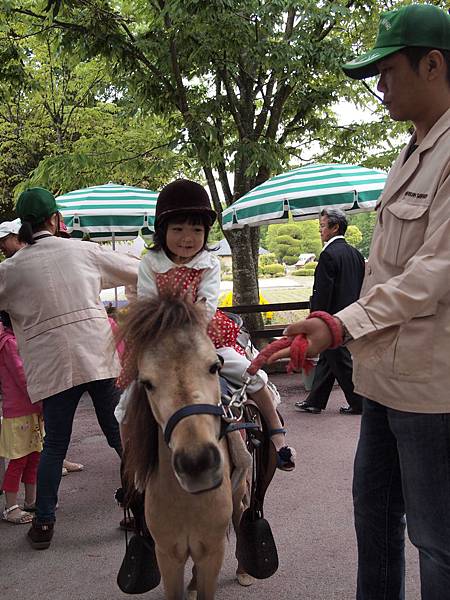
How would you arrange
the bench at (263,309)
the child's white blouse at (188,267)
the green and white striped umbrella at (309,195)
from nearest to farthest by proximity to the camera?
the child's white blouse at (188,267) → the green and white striped umbrella at (309,195) → the bench at (263,309)

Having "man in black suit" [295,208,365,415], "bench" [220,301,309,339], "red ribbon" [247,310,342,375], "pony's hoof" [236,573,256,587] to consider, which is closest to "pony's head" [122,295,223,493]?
"red ribbon" [247,310,342,375]

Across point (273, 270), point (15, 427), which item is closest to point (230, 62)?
point (15, 427)

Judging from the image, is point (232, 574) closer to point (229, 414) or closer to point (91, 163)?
point (229, 414)

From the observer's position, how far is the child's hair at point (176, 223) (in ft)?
10.2

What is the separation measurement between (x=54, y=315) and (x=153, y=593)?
72.7 inches

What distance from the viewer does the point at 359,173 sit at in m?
8.49

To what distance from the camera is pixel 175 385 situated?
6.67ft

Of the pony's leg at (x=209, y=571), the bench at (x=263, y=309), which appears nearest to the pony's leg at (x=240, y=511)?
the pony's leg at (x=209, y=571)

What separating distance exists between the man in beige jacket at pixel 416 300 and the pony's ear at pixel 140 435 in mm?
867

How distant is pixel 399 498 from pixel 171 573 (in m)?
1.05

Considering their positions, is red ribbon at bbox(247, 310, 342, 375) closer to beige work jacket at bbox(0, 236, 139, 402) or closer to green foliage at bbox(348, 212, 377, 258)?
beige work jacket at bbox(0, 236, 139, 402)

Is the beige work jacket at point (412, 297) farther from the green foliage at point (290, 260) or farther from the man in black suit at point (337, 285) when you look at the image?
the green foliage at point (290, 260)

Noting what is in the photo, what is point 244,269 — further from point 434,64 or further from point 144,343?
point 434,64

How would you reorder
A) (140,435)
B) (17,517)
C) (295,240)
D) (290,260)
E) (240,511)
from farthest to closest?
(295,240), (290,260), (17,517), (240,511), (140,435)
